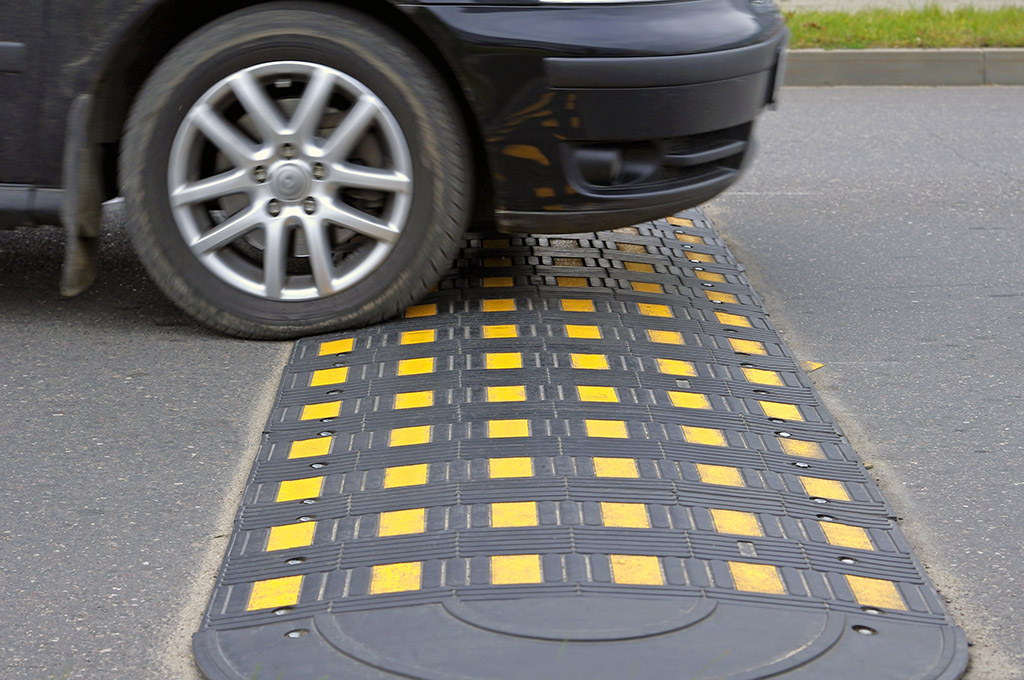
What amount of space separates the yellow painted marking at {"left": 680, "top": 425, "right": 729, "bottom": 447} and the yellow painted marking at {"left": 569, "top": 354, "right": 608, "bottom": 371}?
0.40m

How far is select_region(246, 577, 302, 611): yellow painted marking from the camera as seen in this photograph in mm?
2352

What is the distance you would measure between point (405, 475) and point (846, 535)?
3.08ft

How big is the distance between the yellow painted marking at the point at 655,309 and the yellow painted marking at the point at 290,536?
5.09 ft

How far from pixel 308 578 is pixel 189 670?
321mm

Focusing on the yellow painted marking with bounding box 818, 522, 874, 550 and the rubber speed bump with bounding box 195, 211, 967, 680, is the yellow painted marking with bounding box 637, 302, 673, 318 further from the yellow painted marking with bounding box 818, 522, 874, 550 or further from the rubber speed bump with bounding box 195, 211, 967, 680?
the yellow painted marking with bounding box 818, 522, 874, 550

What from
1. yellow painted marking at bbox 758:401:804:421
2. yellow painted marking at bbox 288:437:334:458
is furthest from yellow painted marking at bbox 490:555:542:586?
yellow painted marking at bbox 758:401:804:421

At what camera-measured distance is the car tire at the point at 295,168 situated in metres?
3.52

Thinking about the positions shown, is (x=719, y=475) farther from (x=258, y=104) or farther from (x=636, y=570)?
Answer: (x=258, y=104)

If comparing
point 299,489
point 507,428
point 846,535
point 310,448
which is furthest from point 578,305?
point 846,535

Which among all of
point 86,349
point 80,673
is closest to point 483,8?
point 86,349

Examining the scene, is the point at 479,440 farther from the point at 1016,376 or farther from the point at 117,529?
the point at 1016,376

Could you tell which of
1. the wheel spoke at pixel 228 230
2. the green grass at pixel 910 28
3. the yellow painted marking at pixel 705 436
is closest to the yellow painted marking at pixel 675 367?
the yellow painted marking at pixel 705 436

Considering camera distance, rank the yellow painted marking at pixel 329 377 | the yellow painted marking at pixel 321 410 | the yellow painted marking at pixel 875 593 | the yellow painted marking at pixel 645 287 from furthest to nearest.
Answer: the yellow painted marking at pixel 645 287 → the yellow painted marking at pixel 329 377 → the yellow painted marking at pixel 321 410 → the yellow painted marking at pixel 875 593

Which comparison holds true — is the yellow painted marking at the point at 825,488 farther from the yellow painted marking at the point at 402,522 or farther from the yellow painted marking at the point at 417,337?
the yellow painted marking at the point at 417,337
